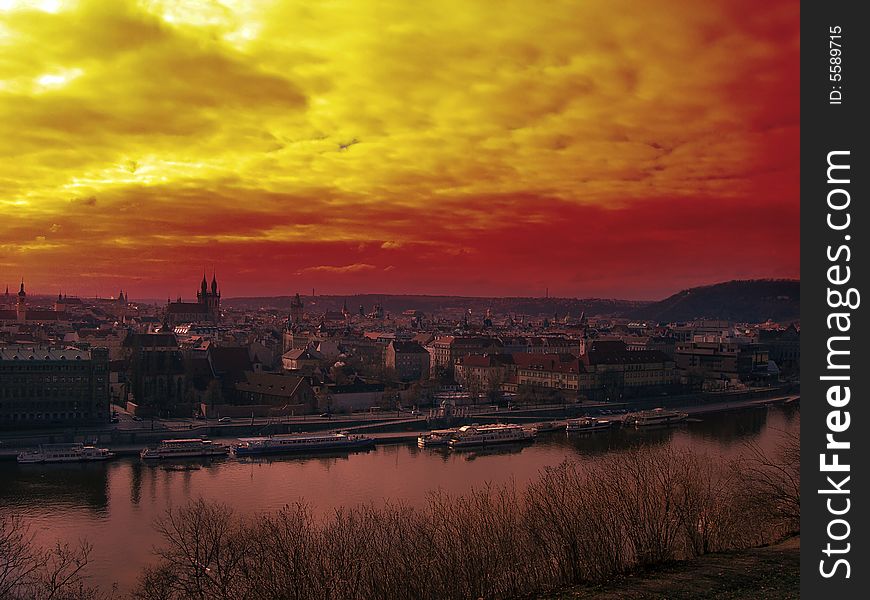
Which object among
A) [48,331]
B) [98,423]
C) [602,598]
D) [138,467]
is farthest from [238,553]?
[48,331]

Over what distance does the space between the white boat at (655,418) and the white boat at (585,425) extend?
4.74ft

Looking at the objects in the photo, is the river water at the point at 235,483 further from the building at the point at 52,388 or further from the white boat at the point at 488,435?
the building at the point at 52,388

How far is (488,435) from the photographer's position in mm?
24391

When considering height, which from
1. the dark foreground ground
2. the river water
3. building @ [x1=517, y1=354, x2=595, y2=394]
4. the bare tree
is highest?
building @ [x1=517, y1=354, x2=595, y2=394]

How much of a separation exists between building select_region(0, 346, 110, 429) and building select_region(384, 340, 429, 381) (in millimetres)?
16635

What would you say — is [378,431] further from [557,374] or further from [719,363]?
[719,363]

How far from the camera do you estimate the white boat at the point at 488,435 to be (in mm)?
24000

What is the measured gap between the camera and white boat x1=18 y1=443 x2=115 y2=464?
2022 cm

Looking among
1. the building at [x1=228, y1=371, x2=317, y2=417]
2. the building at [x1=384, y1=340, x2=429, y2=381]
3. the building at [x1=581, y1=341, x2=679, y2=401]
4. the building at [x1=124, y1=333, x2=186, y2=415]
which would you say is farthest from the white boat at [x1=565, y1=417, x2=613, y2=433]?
the building at [x1=384, y1=340, x2=429, y2=381]

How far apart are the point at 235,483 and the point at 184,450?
128 inches

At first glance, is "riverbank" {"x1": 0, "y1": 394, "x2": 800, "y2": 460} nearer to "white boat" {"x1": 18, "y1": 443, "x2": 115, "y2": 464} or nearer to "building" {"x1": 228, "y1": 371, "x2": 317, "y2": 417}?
"white boat" {"x1": 18, "y1": 443, "x2": 115, "y2": 464}

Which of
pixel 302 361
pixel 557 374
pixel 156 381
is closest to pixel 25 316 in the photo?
pixel 302 361

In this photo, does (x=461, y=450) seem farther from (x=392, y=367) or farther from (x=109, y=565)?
(x=392, y=367)

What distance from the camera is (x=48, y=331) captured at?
168ft
